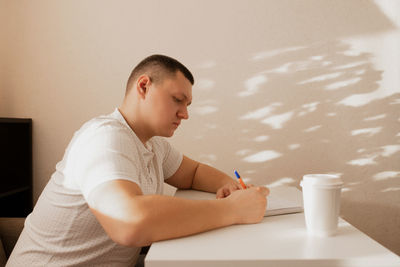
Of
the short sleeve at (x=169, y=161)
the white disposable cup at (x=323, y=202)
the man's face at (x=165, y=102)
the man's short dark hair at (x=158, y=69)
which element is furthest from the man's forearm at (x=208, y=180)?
the white disposable cup at (x=323, y=202)

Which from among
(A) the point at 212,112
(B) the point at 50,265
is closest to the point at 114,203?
(B) the point at 50,265

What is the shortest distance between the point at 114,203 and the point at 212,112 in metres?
1.42

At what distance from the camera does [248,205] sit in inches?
41.3

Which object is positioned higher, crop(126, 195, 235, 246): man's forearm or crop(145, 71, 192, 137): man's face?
crop(145, 71, 192, 137): man's face

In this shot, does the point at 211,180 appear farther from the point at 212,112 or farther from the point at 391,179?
the point at 391,179

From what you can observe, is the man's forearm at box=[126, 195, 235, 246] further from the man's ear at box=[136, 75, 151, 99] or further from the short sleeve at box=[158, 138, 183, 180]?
the short sleeve at box=[158, 138, 183, 180]

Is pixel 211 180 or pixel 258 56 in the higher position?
pixel 258 56

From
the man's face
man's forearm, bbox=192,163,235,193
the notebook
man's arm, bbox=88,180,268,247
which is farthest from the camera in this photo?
man's forearm, bbox=192,163,235,193

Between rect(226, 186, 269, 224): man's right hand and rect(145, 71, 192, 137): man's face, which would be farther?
rect(145, 71, 192, 137): man's face

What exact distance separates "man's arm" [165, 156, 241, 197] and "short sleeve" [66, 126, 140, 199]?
0.61 metres

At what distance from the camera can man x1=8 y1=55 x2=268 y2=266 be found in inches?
34.0

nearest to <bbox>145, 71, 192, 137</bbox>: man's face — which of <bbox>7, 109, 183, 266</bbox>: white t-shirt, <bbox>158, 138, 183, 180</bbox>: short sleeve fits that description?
<bbox>7, 109, 183, 266</bbox>: white t-shirt

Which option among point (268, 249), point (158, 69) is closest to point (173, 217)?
point (268, 249)

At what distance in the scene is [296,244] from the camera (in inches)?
33.4
